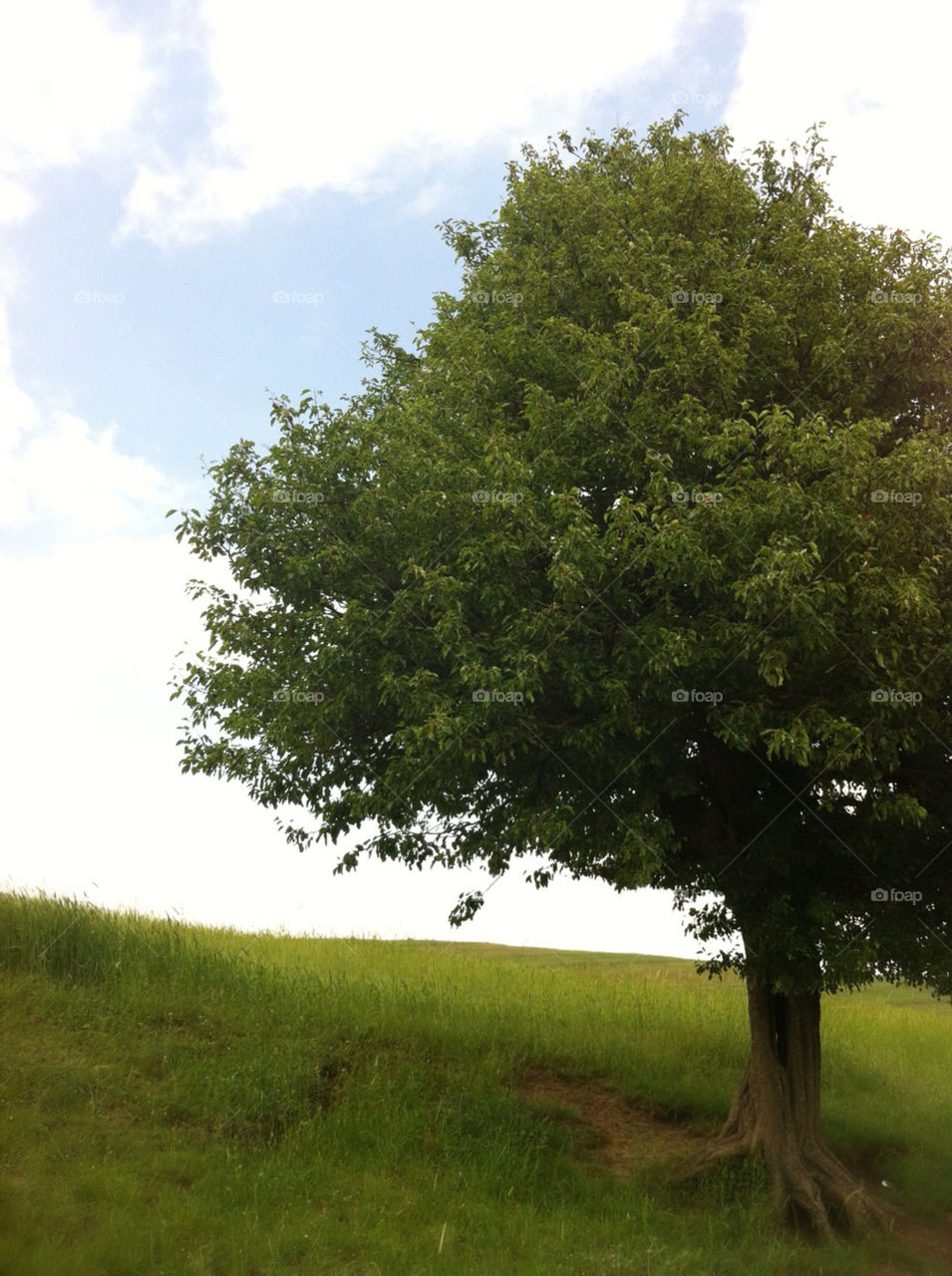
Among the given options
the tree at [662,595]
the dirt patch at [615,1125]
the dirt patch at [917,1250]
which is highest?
the tree at [662,595]

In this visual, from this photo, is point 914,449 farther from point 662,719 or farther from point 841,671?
point 662,719

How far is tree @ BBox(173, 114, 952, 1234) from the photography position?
47.2 feet

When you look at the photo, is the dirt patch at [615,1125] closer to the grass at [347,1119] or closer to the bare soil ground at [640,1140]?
the bare soil ground at [640,1140]

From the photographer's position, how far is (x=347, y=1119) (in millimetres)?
17047

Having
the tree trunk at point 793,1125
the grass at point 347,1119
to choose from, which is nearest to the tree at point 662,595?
the tree trunk at point 793,1125

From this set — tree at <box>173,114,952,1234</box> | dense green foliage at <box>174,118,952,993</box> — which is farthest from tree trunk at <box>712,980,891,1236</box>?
dense green foliage at <box>174,118,952,993</box>

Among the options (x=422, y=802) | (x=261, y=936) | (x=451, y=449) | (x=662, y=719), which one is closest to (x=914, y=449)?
(x=662, y=719)

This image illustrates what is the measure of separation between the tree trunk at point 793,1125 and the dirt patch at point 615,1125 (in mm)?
1036

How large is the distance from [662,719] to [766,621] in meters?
2.13

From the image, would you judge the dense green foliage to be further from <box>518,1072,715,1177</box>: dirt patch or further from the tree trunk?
<box>518,1072,715,1177</box>: dirt patch

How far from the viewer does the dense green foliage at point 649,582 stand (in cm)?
1436

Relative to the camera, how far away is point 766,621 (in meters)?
14.3

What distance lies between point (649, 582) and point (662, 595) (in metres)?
0.70

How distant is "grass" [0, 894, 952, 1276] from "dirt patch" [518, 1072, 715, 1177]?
32 centimetres
